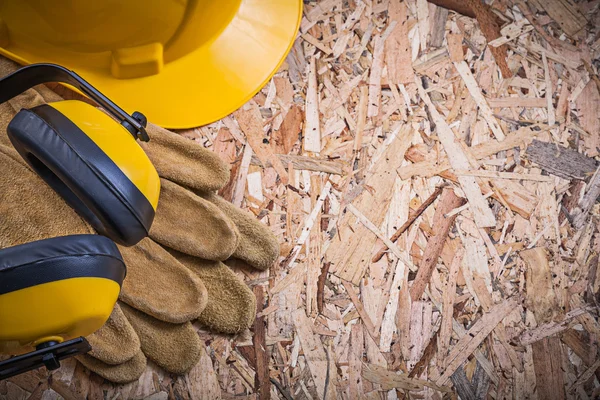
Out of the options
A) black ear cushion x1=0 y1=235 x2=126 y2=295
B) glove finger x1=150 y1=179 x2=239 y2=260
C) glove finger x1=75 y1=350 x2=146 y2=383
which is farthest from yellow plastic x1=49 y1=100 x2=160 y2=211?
glove finger x1=75 y1=350 x2=146 y2=383

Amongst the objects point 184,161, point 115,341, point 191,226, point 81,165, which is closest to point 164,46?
point 184,161

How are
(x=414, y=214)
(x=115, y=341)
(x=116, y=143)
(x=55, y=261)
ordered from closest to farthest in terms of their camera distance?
(x=55, y=261)
(x=116, y=143)
(x=115, y=341)
(x=414, y=214)

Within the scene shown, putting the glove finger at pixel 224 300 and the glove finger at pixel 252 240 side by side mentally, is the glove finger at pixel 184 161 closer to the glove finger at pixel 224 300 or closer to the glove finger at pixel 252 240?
the glove finger at pixel 252 240

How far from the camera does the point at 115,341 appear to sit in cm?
109

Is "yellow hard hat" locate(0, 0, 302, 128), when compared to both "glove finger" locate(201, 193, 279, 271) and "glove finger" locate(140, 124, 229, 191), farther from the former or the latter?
"glove finger" locate(201, 193, 279, 271)

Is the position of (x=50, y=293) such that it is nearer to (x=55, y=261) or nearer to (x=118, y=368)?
(x=55, y=261)

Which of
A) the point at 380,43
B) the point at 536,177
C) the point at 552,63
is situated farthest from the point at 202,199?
the point at 552,63

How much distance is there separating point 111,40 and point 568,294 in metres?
1.13

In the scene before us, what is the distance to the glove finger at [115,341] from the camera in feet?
3.54

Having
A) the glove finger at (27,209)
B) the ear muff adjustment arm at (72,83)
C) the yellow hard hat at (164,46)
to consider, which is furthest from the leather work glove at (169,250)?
the ear muff adjustment arm at (72,83)

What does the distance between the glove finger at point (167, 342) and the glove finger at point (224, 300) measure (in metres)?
0.05

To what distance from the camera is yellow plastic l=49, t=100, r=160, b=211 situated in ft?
2.91

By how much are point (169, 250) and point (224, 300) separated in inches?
6.0

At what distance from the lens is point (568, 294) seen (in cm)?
131
